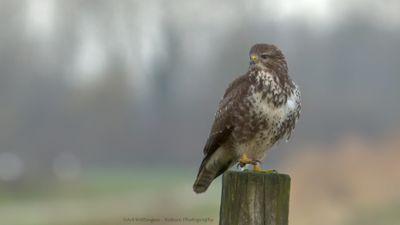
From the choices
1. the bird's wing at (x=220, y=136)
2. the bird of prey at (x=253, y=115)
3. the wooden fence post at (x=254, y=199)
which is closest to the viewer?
the wooden fence post at (x=254, y=199)

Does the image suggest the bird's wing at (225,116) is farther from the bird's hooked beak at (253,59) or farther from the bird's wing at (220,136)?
the bird's hooked beak at (253,59)

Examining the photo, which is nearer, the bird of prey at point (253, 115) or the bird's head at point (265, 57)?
the bird of prey at point (253, 115)

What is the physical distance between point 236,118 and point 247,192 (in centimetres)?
208

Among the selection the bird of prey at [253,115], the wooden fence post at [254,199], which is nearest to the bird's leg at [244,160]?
the bird of prey at [253,115]

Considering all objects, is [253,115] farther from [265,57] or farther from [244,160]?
[265,57]

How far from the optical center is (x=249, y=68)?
255 inches

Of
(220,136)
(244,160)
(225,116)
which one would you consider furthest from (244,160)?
(225,116)

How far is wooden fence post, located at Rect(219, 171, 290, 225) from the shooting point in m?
4.30

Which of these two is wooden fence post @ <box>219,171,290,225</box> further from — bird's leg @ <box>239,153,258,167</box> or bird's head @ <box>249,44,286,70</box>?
bird's head @ <box>249,44,286,70</box>

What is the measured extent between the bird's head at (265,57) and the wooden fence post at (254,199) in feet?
7.13

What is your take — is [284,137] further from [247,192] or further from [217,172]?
[247,192]

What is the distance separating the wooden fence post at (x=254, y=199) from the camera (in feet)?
14.1

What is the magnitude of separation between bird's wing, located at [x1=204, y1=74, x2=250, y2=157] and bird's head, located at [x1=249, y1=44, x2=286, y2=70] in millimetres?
152

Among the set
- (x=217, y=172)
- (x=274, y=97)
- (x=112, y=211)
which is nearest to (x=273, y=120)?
(x=274, y=97)
